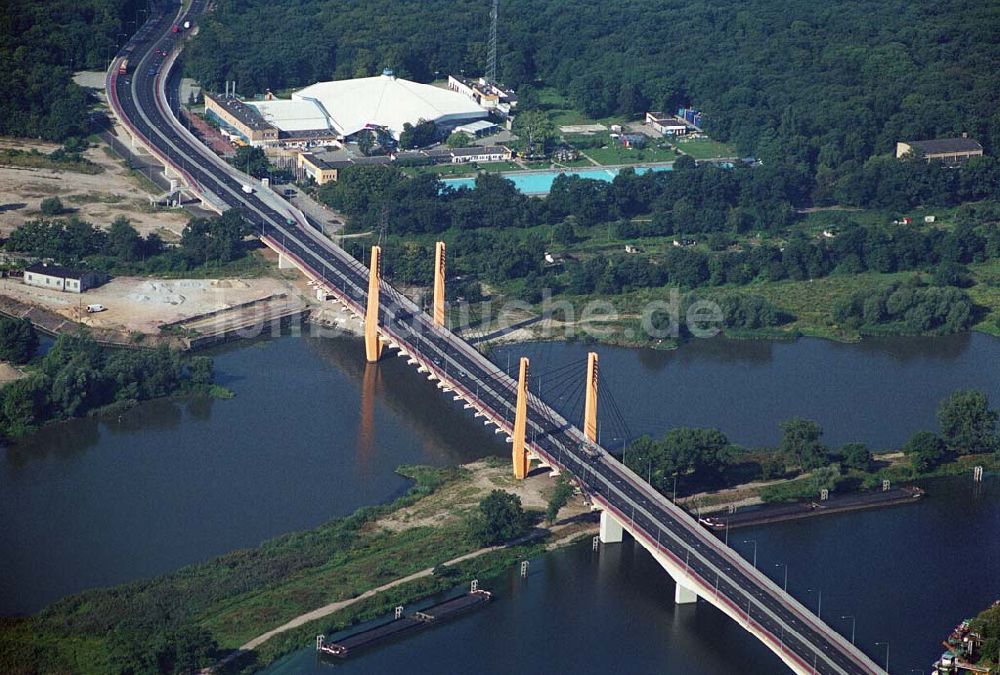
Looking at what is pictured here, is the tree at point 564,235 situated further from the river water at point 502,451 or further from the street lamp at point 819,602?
the street lamp at point 819,602

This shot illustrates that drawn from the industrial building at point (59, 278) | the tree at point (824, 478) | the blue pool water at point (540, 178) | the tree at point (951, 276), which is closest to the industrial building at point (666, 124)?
the blue pool water at point (540, 178)

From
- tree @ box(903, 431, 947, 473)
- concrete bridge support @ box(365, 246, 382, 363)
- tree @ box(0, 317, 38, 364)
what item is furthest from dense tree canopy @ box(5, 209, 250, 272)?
tree @ box(903, 431, 947, 473)

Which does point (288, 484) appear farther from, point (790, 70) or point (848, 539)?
point (790, 70)

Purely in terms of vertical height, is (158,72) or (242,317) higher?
(158,72)

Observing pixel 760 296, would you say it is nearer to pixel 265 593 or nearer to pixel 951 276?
pixel 951 276

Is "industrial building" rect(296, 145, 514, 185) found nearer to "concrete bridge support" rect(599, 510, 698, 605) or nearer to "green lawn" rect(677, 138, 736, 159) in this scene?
"green lawn" rect(677, 138, 736, 159)

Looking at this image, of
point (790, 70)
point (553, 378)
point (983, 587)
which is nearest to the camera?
point (983, 587)

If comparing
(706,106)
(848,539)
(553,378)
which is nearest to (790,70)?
(706,106)

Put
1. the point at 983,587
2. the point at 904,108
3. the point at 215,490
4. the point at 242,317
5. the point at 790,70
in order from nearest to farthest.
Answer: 1. the point at 983,587
2. the point at 215,490
3. the point at 242,317
4. the point at 904,108
5. the point at 790,70
